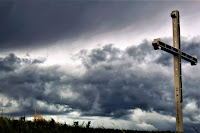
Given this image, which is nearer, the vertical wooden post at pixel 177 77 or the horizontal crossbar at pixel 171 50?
the horizontal crossbar at pixel 171 50

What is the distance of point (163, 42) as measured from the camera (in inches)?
553

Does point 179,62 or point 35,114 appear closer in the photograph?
point 35,114

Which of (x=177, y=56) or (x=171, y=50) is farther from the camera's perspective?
(x=177, y=56)

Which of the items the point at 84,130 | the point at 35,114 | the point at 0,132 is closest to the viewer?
the point at 0,132

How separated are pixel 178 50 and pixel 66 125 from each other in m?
10.2

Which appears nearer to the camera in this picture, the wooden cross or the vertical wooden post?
the wooden cross

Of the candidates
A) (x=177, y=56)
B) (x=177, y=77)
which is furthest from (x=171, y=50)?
(x=177, y=77)

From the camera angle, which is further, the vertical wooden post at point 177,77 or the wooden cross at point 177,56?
the vertical wooden post at point 177,77

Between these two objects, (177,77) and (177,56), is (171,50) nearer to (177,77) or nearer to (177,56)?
(177,56)

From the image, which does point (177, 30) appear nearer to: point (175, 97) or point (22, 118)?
point (175, 97)

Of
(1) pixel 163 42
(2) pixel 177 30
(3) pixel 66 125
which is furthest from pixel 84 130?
(2) pixel 177 30

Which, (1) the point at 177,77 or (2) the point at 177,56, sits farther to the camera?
(2) the point at 177,56

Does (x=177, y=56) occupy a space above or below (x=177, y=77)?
above

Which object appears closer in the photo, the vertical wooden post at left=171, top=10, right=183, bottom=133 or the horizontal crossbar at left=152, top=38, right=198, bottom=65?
the horizontal crossbar at left=152, top=38, right=198, bottom=65
